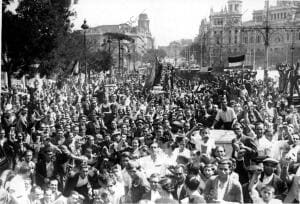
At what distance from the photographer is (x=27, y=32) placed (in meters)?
16.9

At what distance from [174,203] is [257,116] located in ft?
16.4

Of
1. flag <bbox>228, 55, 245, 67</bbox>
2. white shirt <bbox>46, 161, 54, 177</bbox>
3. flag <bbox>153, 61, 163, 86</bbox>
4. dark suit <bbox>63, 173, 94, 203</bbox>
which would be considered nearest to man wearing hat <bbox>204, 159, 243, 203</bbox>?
dark suit <bbox>63, 173, 94, 203</bbox>

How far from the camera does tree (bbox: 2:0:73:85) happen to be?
15.9m

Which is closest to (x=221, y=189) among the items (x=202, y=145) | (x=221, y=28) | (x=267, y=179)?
(x=267, y=179)

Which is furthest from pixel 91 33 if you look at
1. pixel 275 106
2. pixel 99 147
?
pixel 99 147

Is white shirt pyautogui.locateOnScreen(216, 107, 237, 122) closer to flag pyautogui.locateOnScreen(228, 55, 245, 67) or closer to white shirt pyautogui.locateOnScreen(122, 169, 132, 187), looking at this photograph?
white shirt pyautogui.locateOnScreen(122, 169, 132, 187)

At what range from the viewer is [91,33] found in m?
46.9

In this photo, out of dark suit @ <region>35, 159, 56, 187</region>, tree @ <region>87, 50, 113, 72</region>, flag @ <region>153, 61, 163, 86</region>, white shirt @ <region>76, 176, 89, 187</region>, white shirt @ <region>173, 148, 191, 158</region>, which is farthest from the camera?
tree @ <region>87, 50, 113, 72</region>

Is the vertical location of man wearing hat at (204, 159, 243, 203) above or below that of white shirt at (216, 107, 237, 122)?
below

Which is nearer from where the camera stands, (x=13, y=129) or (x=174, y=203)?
(x=174, y=203)

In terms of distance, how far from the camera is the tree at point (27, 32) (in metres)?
15.9

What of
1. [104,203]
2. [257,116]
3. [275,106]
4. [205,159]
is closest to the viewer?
[104,203]

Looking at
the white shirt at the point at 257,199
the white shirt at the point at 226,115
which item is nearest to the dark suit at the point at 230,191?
the white shirt at the point at 257,199

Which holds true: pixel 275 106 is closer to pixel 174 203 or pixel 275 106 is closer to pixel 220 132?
pixel 220 132
